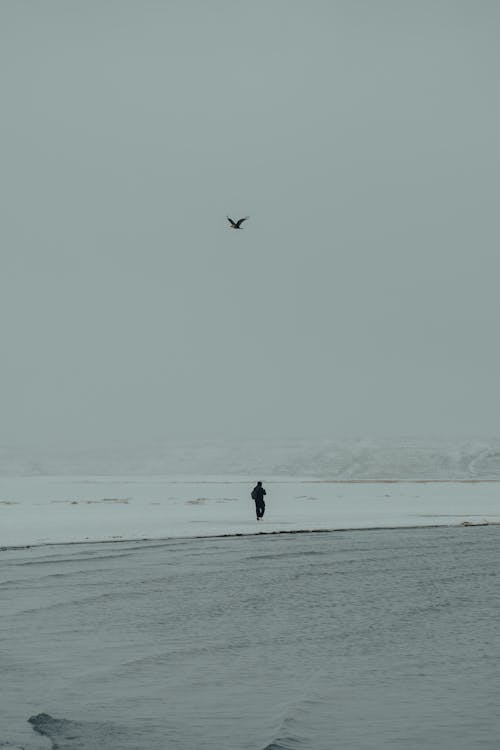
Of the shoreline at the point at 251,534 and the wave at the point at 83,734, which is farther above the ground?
the shoreline at the point at 251,534

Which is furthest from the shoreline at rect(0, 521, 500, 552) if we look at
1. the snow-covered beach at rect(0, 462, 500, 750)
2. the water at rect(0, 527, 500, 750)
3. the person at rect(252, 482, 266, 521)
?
the water at rect(0, 527, 500, 750)

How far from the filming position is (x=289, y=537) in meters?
41.3

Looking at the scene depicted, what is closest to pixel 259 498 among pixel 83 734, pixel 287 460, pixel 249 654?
pixel 249 654

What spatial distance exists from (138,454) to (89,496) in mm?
95227

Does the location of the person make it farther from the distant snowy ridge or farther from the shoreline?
the distant snowy ridge

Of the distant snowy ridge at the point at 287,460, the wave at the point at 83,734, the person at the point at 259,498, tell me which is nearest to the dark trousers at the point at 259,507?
the person at the point at 259,498

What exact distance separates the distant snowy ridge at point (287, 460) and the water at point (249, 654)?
91.2 metres

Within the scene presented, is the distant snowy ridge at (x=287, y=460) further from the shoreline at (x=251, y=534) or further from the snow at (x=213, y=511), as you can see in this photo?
the shoreline at (x=251, y=534)

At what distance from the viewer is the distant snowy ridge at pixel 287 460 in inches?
4958

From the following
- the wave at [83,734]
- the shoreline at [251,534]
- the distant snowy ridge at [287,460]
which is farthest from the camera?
the distant snowy ridge at [287,460]

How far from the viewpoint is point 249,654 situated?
58.9 ft

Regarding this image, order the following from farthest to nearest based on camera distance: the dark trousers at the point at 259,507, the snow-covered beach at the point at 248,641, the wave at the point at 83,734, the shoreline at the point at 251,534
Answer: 1. the dark trousers at the point at 259,507
2. the shoreline at the point at 251,534
3. the snow-covered beach at the point at 248,641
4. the wave at the point at 83,734

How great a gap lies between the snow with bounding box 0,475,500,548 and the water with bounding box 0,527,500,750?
12.0 metres

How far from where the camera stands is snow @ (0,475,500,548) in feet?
146
